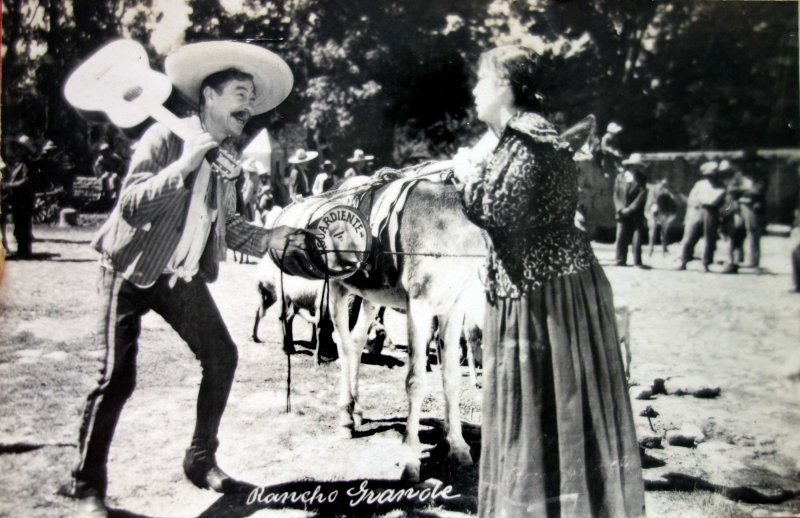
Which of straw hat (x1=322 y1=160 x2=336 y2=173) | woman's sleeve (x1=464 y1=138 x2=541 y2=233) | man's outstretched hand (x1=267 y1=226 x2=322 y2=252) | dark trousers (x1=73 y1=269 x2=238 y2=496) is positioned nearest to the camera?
woman's sleeve (x1=464 y1=138 x2=541 y2=233)

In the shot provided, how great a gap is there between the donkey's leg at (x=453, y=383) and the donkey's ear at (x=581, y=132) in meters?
1.12

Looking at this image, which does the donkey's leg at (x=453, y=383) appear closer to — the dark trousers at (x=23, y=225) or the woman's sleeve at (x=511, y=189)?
the woman's sleeve at (x=511, y=189)

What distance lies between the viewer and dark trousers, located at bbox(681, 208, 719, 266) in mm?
4020

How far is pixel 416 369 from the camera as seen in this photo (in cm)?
352

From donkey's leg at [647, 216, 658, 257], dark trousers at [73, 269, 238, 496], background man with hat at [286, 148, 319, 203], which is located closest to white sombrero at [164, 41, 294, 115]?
background man with hat at [286, 148, 319, 203]

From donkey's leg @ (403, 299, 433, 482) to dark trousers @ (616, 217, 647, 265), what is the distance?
48.6 inches

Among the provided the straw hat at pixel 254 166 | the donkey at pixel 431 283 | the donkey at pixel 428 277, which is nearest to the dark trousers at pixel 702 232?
the donkey at pixel 428 277

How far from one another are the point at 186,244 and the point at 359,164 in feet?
3.86

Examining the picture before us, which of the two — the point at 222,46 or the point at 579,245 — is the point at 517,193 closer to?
the point at 579,245

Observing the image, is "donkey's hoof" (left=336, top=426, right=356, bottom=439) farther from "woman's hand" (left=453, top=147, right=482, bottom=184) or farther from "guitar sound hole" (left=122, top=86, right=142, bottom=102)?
"guitar sound hole" (left=122, top=86, right=142, bottom=102)

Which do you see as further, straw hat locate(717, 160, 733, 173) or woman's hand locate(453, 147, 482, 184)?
straw hat locate(717, 160, 733, 173)

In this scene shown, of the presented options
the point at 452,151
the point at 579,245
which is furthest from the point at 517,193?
the point at 452,151

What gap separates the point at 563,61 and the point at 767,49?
142 cm

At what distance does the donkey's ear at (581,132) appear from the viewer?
354cm
